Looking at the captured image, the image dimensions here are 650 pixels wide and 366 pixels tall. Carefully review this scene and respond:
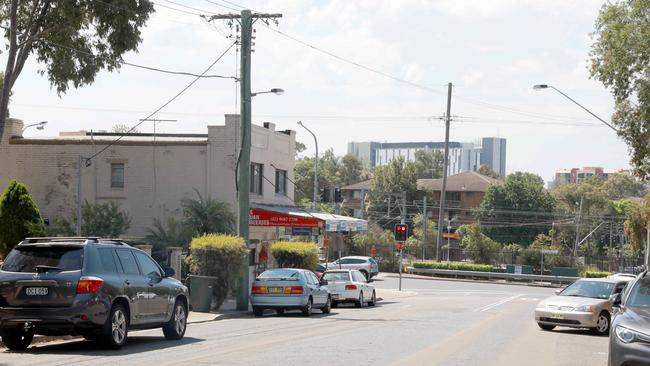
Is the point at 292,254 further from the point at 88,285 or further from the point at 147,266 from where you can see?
the point at 88,285

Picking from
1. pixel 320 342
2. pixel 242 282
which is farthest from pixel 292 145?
pixel 320 342

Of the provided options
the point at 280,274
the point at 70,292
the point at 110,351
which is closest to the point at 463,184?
the point at 280,274

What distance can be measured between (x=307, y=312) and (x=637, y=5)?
12.1 m

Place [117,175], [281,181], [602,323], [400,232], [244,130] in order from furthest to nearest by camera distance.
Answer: [281,181]
[400,232]
[117,175]
[244,130]
[602,323]

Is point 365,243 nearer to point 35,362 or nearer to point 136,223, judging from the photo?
point 136,223

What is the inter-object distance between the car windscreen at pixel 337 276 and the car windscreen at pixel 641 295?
2097 cm

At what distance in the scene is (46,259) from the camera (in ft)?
49.3

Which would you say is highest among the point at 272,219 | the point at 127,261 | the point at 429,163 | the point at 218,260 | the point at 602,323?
the point at 429,163

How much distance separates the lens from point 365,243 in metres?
74.2

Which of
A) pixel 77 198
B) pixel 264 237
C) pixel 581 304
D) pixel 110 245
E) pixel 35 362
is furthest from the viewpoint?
pixel 264 237

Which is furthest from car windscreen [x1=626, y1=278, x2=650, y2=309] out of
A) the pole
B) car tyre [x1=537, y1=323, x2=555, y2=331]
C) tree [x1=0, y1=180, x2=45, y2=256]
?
tree [x1=0, y1=180, x2=45, y2=256]

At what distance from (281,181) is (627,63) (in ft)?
82.0

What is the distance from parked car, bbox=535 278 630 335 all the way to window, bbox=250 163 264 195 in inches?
814

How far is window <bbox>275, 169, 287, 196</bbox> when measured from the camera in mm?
45594
